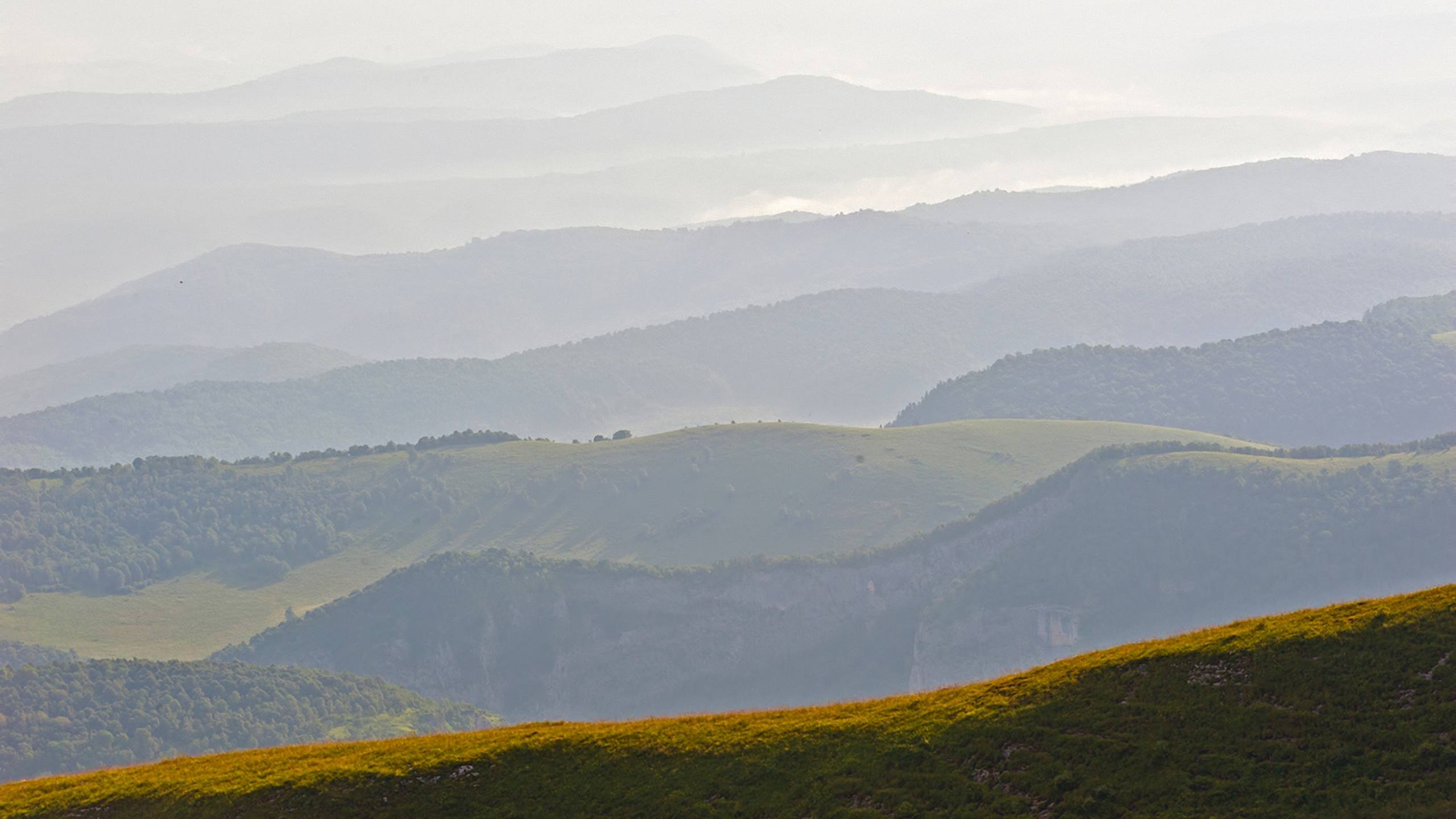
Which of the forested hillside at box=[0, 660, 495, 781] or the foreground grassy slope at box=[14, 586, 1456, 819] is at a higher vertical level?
the foreground grassy slope at box=[14, 586, 1456, 819]

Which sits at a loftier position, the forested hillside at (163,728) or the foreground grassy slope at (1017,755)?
the foreground grassy slope at (1017,755)

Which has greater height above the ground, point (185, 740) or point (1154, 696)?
point (1154, 696)

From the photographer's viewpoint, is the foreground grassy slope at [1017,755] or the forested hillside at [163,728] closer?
the foreground grassy slope at [1017,755]

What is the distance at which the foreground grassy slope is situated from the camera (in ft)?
119

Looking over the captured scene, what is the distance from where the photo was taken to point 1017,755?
131 feet

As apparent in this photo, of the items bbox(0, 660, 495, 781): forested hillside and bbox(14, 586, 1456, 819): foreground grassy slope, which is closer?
bbox(14, 586, 1456, 819): foreground grassy slope

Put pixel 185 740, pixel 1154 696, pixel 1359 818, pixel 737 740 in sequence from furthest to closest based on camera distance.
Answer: pixel 185 740 < pixel 737 740 < pixel 1154 696 < pixel 1359 818

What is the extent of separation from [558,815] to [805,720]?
8.63 m

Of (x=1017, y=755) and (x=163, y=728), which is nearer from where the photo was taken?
(x=1017, y=755)

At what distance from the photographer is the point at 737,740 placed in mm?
44719

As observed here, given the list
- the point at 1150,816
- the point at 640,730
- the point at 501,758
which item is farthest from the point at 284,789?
the point at 1150,816

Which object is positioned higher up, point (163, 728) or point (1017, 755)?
point (1017, 755)

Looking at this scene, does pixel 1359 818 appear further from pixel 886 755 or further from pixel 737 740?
pixel 737 740

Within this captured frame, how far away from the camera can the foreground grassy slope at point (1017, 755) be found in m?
36.2
